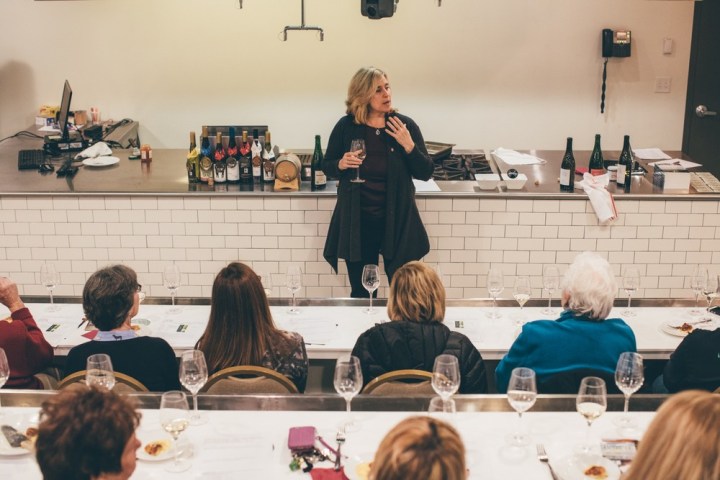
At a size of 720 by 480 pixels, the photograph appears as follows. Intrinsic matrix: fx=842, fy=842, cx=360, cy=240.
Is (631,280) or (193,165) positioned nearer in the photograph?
(631,280)

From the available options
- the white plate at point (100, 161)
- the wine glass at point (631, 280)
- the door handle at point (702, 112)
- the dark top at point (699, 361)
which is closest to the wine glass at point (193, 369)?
the dark top at point (699, 361)

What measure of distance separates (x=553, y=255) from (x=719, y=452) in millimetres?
3452

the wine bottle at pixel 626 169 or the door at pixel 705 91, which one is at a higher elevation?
the door at pixel 705 91

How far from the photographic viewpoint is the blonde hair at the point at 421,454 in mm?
1708

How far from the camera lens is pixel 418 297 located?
313 centimetres

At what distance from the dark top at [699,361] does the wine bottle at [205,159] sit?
10.2 ft

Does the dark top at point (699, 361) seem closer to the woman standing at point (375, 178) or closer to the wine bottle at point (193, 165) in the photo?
the woman standing at point (375, 178)

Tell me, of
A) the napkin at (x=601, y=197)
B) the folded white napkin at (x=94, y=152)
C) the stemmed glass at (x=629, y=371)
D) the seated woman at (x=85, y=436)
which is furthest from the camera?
the folded white napkin at (x=94, y=152)

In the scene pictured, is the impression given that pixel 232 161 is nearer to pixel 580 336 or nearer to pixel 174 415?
pixel 580 336

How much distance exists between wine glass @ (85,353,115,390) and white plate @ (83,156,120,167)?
3346 mm

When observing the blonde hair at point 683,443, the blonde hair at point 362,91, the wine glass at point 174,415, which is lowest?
the wine glass at point 174,415

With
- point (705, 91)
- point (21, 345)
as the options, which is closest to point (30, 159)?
point (21, 345)

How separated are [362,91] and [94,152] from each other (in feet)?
7.72

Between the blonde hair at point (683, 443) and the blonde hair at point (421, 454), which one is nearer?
the blonde hair at point (421, 454)
